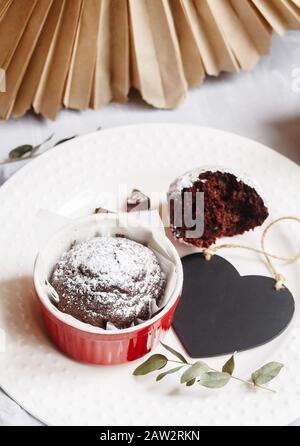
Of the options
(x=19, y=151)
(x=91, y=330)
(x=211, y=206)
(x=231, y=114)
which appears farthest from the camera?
(x=231, y=114)

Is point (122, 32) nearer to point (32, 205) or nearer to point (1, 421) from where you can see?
point (32, 205)

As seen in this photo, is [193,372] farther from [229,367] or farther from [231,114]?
[231,114]

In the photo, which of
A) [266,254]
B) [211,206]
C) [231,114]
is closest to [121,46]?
[231,114]

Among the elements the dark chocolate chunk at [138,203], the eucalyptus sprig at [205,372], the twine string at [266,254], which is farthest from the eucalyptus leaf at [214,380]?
the dark chocolate chunk at [138,203]

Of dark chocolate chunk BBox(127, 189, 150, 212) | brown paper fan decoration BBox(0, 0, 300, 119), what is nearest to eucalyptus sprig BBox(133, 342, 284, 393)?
dark chocolate chunk BBox(127, 189, 150, 212)

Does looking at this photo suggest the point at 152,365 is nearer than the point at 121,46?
Yes

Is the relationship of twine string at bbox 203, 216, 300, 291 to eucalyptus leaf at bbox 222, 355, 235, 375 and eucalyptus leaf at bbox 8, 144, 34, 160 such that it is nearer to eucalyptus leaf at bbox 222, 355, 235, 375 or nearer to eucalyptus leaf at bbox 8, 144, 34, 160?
eucalyptus leaf at bbox 222, 355, 235, 375
